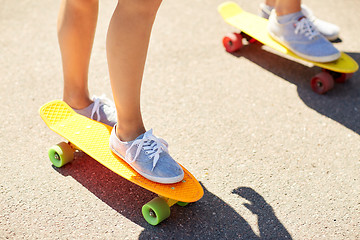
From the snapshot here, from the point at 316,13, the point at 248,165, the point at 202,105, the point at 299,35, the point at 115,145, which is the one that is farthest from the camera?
the point at 316,13

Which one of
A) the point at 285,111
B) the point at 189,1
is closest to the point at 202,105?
the point at 285,111

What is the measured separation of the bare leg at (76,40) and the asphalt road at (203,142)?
0.28 metres

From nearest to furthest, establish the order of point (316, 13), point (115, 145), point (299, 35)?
point (115, 145) → point (299, 35) → point (316, 13)

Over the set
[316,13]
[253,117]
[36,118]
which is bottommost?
[36,118]

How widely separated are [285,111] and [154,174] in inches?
39.9

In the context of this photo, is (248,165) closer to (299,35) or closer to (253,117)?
(253,117)

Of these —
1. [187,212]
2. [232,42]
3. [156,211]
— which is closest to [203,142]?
[187,212]

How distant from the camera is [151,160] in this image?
1.75 meters

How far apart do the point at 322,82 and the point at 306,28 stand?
0.33m

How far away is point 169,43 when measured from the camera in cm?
303

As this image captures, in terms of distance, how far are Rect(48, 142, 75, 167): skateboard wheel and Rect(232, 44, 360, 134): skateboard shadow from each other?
4.35 feet

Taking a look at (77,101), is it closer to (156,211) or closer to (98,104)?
(98,104)

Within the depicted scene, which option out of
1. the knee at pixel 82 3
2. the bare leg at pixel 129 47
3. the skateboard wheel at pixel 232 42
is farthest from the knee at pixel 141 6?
the skateboard wheel at pixel 232 42

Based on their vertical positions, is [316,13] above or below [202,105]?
above
